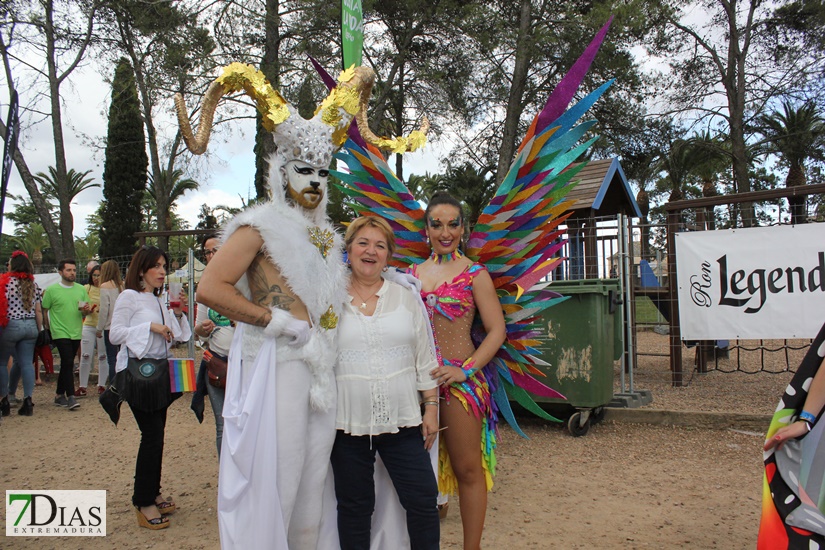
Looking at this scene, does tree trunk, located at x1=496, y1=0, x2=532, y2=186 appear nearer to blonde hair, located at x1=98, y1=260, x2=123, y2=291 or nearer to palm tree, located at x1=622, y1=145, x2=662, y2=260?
palm tree, located at x1=622, y1=145, x2=662, y2=260

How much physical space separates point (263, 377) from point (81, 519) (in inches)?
90.6

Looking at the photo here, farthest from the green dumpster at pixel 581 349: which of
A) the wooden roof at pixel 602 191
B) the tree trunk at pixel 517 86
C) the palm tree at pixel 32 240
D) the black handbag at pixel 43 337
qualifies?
the palm tree at pixel 32 240

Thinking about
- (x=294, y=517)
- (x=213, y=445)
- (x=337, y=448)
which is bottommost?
(x=213, y=445)

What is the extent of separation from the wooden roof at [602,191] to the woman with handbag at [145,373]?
501 centimetres

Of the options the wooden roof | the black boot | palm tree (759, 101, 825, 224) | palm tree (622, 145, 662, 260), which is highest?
palm tree (759, 101, 825, 224)

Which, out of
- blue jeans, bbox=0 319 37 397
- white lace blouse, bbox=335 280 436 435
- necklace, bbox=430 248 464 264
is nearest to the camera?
white lace blouse, bbox=335 280 436 435

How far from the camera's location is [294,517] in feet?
7.43

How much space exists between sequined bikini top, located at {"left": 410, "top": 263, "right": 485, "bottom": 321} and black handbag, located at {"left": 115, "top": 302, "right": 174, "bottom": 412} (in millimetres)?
1765

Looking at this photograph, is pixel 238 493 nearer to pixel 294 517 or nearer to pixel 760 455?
pixel 294 517

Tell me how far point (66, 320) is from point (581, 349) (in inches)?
233

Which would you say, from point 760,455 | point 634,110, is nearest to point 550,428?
point 760,455

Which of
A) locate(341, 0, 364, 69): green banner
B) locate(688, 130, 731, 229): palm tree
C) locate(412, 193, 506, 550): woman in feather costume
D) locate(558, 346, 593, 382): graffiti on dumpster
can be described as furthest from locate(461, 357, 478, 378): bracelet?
locate(688, 130, 731, 229): palm tree

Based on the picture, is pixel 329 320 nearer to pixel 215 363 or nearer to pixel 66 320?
pixel 215 363

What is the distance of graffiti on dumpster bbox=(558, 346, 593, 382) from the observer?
212 inches
